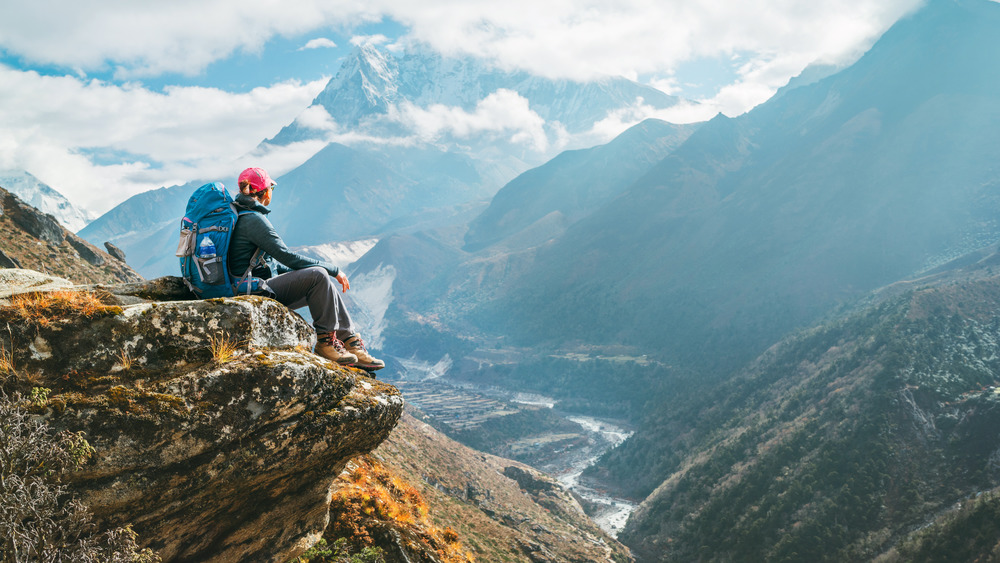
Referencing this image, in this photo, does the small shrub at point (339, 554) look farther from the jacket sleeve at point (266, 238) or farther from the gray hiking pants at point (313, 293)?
the jacket sleeve at point (266, 238)

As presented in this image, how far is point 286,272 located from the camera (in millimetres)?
9289

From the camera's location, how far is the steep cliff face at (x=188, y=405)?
625 centimetres

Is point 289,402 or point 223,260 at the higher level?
point 223,260

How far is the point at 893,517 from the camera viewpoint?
238ft

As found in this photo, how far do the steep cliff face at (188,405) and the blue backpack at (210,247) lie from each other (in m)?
0.80

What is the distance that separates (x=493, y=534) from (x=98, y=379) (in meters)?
35.2

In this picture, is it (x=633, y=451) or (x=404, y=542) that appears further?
(x=633, y=451)

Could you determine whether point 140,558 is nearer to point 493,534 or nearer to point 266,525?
point 266,525

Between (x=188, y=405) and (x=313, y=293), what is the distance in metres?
2.91

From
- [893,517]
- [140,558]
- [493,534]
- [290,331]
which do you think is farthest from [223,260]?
[893,517]

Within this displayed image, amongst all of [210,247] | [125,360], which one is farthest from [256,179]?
[125,360]

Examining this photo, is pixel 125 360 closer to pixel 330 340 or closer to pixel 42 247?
pixel 330 340

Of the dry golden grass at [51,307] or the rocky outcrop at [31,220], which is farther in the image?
the rocky outcrop at [31,220]

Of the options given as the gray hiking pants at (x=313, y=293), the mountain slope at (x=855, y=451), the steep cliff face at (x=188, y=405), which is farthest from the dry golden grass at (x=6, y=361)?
the mountain slope at (x=855, y=451)
